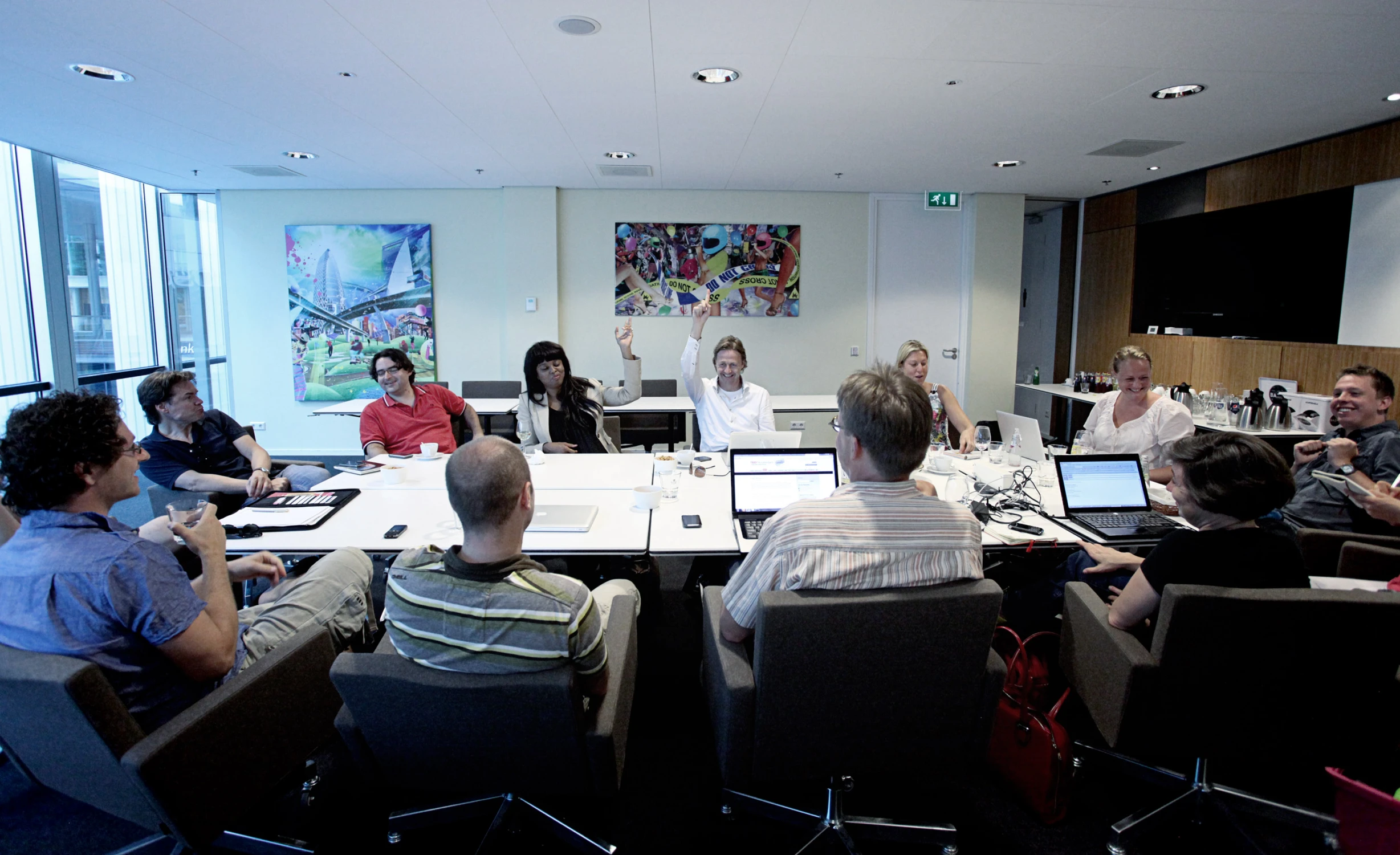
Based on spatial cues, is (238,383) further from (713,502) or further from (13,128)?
(713,502)

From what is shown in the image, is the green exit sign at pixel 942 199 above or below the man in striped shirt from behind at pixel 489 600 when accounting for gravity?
above

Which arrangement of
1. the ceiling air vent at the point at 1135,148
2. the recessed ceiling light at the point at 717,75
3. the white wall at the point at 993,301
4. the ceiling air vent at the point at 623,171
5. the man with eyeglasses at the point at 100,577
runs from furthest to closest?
the white wall at the point at 993,301
the ceiling air vent at the point at 623,171
the ceiling air vent at the point at 1135,148
the recessed ceiling light at the point at 717,75
the man with eyeglasses at the point at 100,577

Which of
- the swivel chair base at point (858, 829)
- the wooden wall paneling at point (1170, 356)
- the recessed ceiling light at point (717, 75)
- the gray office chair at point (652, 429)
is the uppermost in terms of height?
the recessed ceiling light at point (717, 75)

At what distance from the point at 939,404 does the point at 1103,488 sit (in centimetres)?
181

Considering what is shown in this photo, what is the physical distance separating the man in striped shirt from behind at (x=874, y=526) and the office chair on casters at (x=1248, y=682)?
0.58 metres

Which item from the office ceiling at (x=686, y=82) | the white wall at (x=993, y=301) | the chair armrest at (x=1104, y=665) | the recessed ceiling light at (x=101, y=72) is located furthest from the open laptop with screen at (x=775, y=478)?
the white wall at (x=993, y=301)

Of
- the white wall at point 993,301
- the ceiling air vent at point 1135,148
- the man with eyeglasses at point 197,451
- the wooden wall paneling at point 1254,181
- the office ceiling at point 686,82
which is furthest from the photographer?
the white wall at point 993,301

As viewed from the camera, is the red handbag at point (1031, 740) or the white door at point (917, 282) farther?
the white door at point (917, 282)

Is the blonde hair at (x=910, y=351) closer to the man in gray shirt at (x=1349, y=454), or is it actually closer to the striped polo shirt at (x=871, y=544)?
the man in gray shirt at (x=1349, y=454)

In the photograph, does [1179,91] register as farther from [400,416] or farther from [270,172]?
[270,172]

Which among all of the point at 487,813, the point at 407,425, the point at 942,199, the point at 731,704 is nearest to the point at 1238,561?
the point at 731,704

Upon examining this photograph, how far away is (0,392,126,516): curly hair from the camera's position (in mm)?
1611

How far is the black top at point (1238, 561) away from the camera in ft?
5.93

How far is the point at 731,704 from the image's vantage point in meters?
1.71
